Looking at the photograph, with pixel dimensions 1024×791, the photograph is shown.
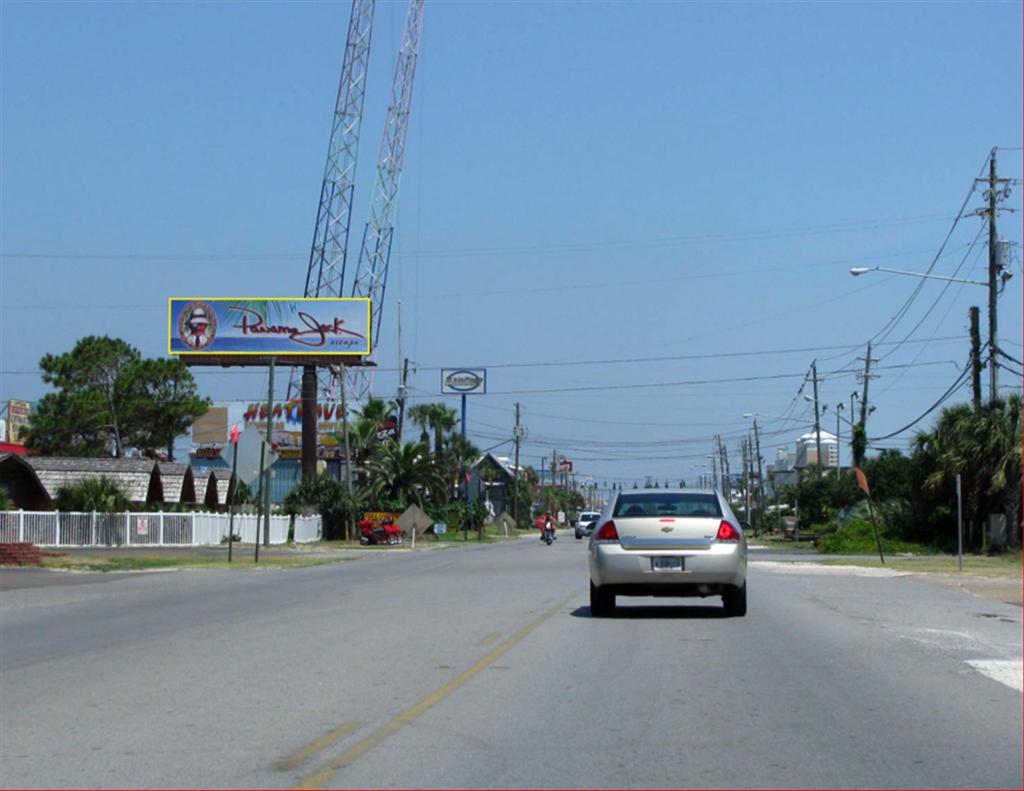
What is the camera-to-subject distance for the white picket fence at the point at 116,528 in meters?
46.6

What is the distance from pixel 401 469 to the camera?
7862cm

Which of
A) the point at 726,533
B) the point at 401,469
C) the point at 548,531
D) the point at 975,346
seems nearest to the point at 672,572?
the point at 726,533

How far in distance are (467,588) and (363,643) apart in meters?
10.9

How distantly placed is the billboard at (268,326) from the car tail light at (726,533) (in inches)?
2442

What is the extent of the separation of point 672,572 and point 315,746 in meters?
8.98

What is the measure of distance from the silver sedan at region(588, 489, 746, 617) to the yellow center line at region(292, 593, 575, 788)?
2498 mm

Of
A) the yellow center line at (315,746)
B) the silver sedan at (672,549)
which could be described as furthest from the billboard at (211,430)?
the yellow center line at (315,746)

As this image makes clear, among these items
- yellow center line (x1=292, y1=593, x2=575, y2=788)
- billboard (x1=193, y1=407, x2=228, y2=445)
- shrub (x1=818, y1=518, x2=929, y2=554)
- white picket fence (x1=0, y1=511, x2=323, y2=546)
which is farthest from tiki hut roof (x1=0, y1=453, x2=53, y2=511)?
billboard (x1=193, y1=407, x2=228, y2=445)

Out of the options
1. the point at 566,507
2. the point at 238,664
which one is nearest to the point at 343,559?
the point at 238,664

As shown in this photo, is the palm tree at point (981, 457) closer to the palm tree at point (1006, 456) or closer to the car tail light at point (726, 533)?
the palm tree at point (1006, 456)

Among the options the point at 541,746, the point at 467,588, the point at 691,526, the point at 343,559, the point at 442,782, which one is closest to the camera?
the point at 442,782

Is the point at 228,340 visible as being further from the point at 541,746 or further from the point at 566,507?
the point at 566,507

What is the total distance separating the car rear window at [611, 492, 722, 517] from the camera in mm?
18031

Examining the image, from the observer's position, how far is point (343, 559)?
4697 centimetres
